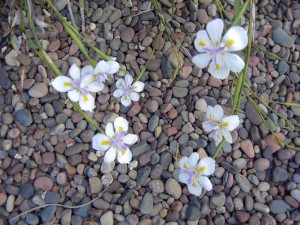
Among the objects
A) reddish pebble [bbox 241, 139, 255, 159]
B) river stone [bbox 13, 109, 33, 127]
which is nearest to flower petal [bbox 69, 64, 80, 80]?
river stone [bbox 13, 109, 33, 127]

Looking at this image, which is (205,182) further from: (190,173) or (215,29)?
(215,29)

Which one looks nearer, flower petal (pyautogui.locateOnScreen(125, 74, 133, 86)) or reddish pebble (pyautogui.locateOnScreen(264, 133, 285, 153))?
flower petal (pyautogui.locateOnScreen(125, 74, 133, 86))

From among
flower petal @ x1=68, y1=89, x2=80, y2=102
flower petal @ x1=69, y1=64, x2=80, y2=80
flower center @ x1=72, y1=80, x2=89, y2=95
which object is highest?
flower petal @ x1=69, y1=64, x2=80, y2=80

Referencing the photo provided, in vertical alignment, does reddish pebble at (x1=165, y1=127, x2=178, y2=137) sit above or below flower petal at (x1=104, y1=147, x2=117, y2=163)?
below

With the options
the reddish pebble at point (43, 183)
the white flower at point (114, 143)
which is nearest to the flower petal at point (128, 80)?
the white flower at point (114, 143)

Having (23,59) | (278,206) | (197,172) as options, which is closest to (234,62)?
(197,172)

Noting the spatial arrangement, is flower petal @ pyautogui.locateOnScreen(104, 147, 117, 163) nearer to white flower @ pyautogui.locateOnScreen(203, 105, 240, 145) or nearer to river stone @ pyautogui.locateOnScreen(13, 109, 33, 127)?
white flower @ pyautogui.locateOnScreen(203, 105, 240, 145)

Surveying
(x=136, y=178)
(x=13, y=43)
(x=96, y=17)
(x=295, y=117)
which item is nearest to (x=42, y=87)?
(x=13, y=43)
